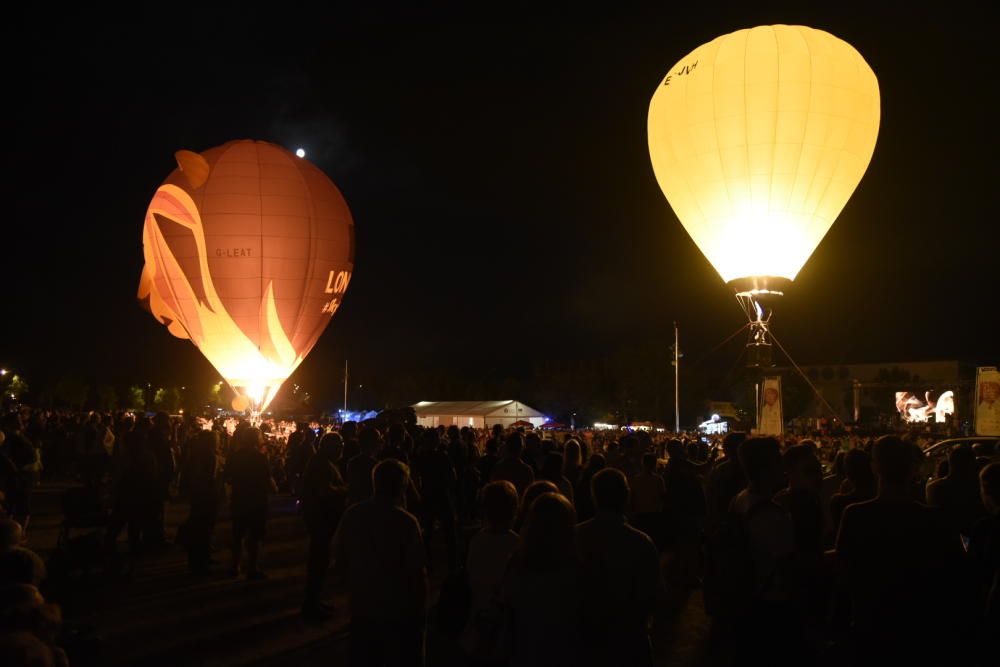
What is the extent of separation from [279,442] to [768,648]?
2049 centimetres

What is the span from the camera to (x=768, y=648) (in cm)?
378

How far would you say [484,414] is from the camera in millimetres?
43875

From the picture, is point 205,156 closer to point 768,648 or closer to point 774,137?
point 774,137

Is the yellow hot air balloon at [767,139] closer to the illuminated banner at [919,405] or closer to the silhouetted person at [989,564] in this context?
the silhouetted person at [989,564]

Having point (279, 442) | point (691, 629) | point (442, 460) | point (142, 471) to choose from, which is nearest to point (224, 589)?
point (142, 471)

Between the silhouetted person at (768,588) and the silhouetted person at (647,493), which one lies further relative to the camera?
the silhouetted person at (647,493)

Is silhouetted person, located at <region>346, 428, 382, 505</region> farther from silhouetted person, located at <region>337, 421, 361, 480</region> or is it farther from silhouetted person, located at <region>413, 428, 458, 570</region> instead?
silhouetted person, located at <region>337, 421, 361, 480</region>

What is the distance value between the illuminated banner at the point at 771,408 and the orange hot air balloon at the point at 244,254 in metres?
11.9

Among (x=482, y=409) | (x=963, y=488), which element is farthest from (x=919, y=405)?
(x=963, y=488)

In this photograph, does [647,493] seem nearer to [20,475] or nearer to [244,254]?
[20,475]

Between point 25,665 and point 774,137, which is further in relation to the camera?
point 774,137

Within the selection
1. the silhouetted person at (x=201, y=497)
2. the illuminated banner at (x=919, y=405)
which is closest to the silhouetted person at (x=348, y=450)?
the silhouetted person at (x=201, y=497)

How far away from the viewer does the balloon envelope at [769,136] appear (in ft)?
55.0

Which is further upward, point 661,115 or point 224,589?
point 661,115
